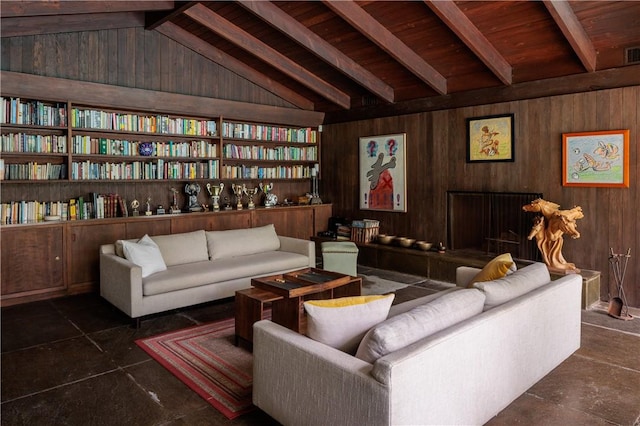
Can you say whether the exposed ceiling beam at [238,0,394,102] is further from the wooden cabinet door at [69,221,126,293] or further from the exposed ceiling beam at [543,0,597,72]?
the wooden cabinet door at [69,221,126,293]

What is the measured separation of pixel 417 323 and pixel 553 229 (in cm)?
329

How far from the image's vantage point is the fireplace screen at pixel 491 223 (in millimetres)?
5371

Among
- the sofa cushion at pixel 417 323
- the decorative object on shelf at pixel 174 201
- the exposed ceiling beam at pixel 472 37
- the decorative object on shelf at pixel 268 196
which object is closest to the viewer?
the sofa cushion at pixel 417 323

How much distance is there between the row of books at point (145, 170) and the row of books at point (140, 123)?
1.42 ft

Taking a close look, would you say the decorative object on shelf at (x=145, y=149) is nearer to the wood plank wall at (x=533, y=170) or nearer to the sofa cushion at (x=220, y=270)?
the sofa cushion at (x=220, y=270)

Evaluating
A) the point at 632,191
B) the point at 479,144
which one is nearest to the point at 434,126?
the point at 479,144

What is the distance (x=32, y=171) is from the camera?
16.3 ft

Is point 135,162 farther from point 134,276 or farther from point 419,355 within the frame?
point 419,355

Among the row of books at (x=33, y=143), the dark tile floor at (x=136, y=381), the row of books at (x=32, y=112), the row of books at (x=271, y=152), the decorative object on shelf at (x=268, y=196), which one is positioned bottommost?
the dark tile floor at (x=136, y=381)

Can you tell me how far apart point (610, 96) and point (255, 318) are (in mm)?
4173

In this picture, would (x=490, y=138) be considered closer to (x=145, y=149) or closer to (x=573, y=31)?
(x=573, y=31)

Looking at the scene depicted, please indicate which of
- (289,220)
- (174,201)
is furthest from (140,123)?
(289,220)

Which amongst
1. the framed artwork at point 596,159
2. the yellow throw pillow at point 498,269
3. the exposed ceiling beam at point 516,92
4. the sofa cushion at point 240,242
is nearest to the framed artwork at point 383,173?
the exposed ceiling beam at point 516,92

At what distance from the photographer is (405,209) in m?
6.52
